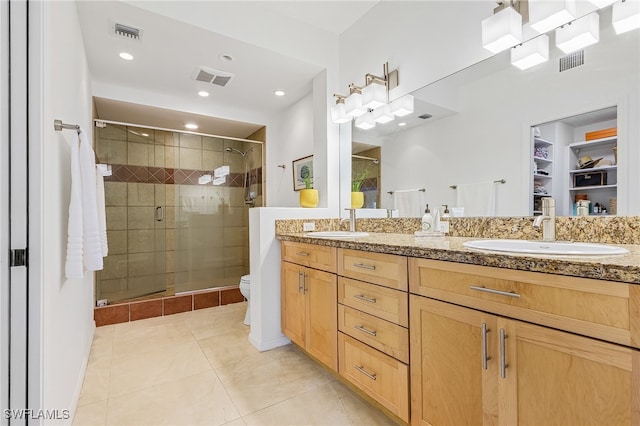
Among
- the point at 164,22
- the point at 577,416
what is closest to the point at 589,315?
the point at 577,416

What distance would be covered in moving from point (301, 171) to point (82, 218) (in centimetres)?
214

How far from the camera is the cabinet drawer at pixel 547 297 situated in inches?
29.6

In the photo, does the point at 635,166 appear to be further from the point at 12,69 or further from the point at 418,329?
the point at 12,69

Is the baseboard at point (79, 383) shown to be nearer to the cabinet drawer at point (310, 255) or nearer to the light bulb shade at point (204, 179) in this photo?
the cabinet drawer at point (310, 255)

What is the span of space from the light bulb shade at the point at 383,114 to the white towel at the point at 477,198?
0.79 metres

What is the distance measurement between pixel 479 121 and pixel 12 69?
80.0 inches

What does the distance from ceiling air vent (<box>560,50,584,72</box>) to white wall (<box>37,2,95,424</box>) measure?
210 centimetres

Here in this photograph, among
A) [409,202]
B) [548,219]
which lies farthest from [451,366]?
[409,202]

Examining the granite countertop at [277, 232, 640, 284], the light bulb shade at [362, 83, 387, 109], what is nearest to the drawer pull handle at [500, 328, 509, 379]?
the granite countertop at [277, 232, 640, 284]

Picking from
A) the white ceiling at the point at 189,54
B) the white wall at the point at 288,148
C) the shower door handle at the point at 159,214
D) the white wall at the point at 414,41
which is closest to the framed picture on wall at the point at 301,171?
the white wall at the point at 288,148

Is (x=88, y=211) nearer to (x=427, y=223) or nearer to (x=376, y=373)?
(x=376, y=373)

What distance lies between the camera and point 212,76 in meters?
2.76

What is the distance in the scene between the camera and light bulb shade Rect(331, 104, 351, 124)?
2.56 meters

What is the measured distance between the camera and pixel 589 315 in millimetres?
800
